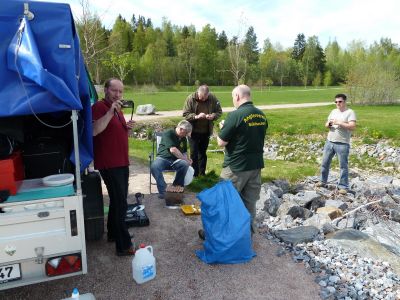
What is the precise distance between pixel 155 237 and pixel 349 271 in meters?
2.50

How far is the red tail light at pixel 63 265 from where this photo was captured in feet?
9.31

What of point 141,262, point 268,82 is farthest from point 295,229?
point 268,82

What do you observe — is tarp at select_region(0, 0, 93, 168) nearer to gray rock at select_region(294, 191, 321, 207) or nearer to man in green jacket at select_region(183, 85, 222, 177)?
man in green jacket at select_region(183, 85, 222, 177)

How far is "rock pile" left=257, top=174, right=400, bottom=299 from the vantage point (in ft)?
12.6

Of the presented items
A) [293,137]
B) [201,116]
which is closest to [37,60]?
[201,116]

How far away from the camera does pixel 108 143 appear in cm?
Answer: 374

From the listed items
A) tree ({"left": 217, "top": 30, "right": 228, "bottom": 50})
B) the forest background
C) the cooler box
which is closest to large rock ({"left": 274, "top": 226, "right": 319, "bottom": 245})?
the cooler box

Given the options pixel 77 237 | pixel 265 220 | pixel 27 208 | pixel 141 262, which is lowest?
pixel 265 220

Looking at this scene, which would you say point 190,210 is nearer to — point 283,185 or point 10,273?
point 283,185

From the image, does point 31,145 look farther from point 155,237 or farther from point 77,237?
point 155,237

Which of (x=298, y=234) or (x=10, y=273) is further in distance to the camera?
(x=298, y=234)

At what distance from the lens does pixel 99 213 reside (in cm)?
427

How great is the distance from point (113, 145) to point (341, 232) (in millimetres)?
3474

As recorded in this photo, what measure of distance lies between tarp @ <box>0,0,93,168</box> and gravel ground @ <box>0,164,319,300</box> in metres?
1.92
